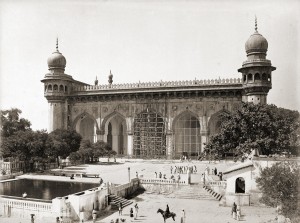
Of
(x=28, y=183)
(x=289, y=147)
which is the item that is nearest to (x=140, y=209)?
(x=28, y=183)

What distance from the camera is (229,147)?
1883 cm

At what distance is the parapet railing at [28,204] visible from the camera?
39.1 feet

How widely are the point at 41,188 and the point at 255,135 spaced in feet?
35.2

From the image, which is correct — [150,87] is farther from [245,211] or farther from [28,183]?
[245,211]

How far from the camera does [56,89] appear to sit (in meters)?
30.9

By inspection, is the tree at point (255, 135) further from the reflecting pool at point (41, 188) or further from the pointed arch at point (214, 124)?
the pointed arch at point (214, 124)

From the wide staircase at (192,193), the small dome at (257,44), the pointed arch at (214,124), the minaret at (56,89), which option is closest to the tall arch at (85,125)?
the minaret at (56,89)

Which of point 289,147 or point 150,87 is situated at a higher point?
point 150,87

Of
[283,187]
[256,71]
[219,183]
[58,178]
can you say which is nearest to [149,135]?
[256,71]

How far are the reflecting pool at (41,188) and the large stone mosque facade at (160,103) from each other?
40.8ft

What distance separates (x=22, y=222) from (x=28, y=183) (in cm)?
619

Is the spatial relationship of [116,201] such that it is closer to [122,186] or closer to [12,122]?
[122,186]

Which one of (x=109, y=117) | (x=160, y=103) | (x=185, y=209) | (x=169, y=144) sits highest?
(x=160, y=103)

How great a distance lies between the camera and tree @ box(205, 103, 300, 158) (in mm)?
17891
